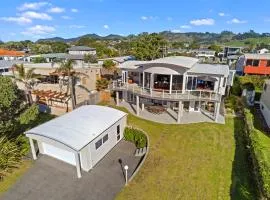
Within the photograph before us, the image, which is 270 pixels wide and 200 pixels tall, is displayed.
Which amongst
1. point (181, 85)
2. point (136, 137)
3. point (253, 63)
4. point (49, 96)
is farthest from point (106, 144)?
point (253, 63)

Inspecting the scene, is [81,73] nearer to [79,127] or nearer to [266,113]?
[79,127]

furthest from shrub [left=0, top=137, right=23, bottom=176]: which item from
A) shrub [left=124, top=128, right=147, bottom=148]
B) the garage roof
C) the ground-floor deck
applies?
the ground-floor deck

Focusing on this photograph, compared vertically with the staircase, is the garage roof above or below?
above

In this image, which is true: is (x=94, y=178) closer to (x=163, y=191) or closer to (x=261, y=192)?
(x=163, y=191)

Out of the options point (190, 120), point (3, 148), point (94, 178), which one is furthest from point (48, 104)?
point (190, 120)

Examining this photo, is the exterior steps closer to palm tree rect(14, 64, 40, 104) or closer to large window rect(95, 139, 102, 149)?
large window rect(95, 139, 102, 149)

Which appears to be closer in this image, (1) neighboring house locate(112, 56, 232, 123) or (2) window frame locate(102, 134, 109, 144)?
(2) window frame locate(102, 134, 109, 144)

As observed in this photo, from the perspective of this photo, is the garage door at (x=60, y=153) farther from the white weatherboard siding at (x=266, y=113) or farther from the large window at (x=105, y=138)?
the white weatherboard siding at (x=266, y=113)

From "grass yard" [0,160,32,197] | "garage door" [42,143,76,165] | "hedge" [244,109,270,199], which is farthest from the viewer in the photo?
"garage door" [42,143,76,165]
